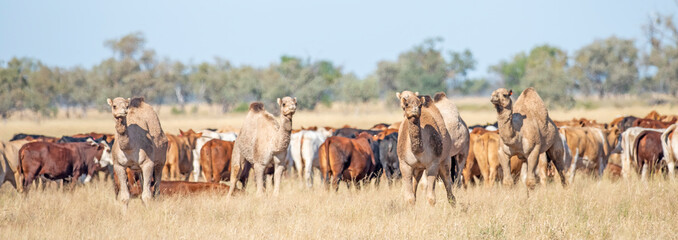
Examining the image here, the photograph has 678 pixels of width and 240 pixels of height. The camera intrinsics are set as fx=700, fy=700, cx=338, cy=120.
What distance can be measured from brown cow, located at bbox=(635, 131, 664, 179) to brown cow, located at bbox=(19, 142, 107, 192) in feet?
38.8

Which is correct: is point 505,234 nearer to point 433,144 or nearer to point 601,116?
point 433,144

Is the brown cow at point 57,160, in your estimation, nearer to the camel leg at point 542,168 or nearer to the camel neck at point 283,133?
the camel neck at point 283,133

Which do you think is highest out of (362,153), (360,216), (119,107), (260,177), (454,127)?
(119,107)

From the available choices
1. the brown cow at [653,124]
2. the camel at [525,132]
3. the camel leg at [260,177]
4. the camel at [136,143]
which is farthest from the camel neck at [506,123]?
the brown cow at [653,124]

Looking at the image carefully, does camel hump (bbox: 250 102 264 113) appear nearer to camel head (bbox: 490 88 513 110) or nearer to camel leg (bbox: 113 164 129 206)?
camel leg (bbox: 113 164 129 206)

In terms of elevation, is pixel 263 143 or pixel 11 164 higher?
pixel 263 143

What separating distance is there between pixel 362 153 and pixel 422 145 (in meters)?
4.89

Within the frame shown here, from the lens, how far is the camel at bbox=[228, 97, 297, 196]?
11.8 metres

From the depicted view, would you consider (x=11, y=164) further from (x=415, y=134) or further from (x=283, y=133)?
(x=415, y=134)

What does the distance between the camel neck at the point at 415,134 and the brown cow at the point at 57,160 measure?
843cm

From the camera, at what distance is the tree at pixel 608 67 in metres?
80.4

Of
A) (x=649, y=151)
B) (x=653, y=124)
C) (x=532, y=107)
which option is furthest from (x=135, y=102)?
(x=653, y=124)

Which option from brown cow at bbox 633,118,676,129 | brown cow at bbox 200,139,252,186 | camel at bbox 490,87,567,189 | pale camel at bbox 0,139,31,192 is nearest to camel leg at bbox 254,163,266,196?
brown cow at bbox 200,139,252,186

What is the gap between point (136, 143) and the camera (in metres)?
10.8
